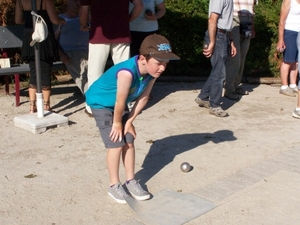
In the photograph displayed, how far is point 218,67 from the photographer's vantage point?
7.27 m

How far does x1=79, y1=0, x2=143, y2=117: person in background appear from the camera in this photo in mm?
6688

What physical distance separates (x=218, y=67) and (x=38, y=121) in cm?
245

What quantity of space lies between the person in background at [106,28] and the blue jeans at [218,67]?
1.15m

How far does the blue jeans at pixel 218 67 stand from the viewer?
7.20m

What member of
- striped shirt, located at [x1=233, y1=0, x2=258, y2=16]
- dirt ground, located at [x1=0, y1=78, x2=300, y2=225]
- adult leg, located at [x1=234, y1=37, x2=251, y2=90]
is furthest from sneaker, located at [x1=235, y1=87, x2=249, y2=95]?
striped shirt, located at [x1=233, y1=0, x2=258, y2=16]

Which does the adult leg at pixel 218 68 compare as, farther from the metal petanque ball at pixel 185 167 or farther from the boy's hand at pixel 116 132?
the boy's hand at pixel 116 132

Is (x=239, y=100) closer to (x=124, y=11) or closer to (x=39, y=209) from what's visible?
(x=124, y=11)

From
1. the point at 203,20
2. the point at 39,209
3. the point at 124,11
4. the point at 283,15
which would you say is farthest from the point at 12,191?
the point at 203,20

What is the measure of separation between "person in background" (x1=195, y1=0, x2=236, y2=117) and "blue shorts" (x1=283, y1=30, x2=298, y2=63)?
128 centimetres

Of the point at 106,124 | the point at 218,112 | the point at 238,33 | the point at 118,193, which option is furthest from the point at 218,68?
the point at 118,193

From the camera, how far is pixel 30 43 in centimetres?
662

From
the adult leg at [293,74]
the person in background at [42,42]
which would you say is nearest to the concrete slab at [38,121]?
the person in background at [42,42]

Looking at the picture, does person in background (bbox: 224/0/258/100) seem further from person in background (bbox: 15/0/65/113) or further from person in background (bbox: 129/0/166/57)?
person in background (bbox: 15/0/65/113)

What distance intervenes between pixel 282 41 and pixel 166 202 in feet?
15.0
